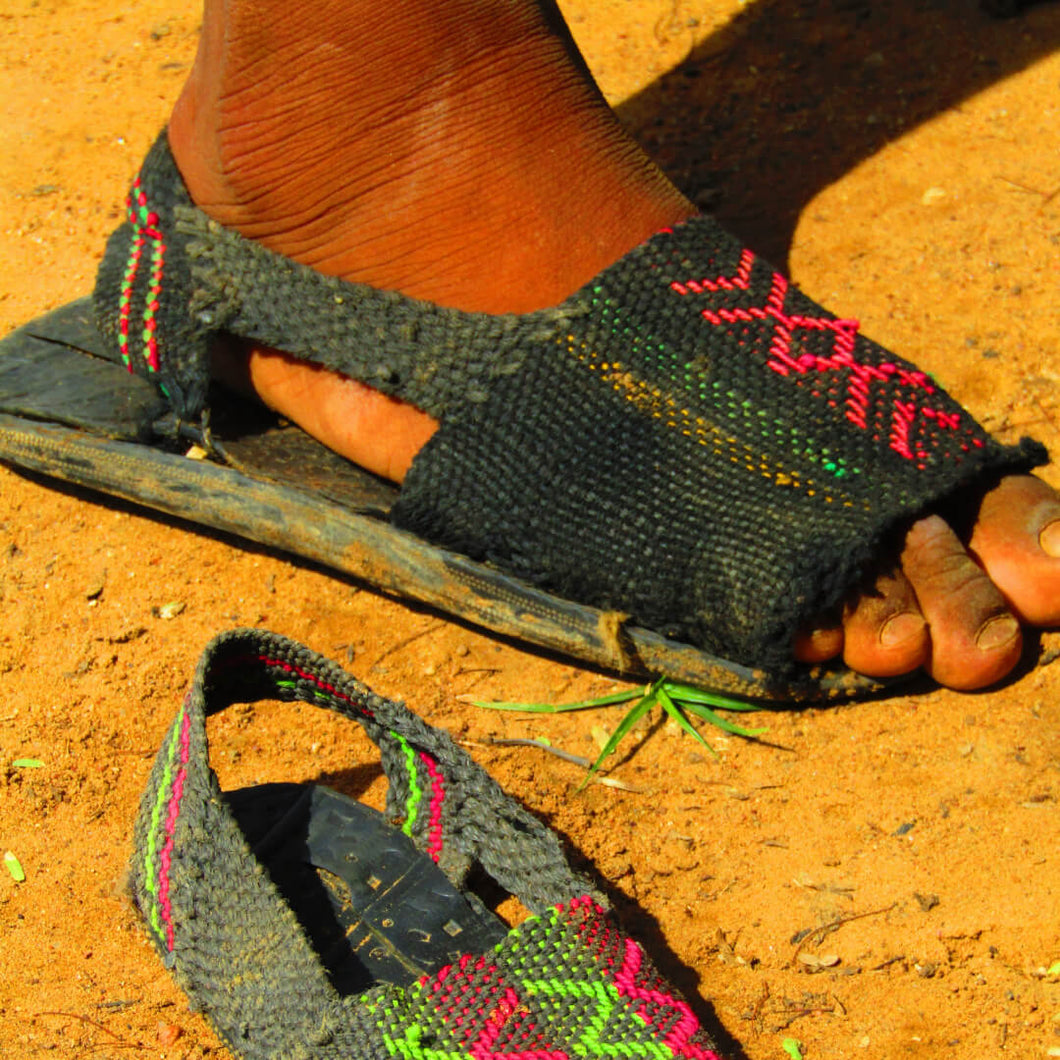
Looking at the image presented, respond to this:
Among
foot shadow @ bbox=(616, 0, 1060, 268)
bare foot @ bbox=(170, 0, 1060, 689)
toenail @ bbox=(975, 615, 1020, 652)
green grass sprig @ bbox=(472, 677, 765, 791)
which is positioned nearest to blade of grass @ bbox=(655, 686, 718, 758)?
green grass sprig @ bbox=(472, 677, 765, 791)

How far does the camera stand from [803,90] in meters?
2.79

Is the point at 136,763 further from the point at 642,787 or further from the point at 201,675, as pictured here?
the point at 642,787

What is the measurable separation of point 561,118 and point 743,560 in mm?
762

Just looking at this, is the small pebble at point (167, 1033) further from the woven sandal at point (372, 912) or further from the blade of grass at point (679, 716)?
the blade of grass at point (679, 716)

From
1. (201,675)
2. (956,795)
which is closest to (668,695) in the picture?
(956,795)

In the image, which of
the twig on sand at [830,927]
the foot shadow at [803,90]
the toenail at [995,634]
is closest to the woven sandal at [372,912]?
the twig on sand at [830,927]

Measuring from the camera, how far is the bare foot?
1723mm

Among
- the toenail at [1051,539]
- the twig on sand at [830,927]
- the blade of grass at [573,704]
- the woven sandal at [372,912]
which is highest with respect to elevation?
the toenail at [1051,539]

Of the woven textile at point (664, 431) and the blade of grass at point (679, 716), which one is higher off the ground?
the woven textile at point (664, 431)

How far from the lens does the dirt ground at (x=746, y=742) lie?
4.41 feet

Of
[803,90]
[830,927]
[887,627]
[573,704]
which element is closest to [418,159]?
[573,704]

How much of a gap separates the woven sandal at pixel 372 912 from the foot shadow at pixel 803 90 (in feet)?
4.70

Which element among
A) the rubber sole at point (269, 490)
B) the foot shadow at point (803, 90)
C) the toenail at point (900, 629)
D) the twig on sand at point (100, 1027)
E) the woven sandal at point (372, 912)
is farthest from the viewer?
the foot shadow at point (803, 90)

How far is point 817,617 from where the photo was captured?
1.49 m
